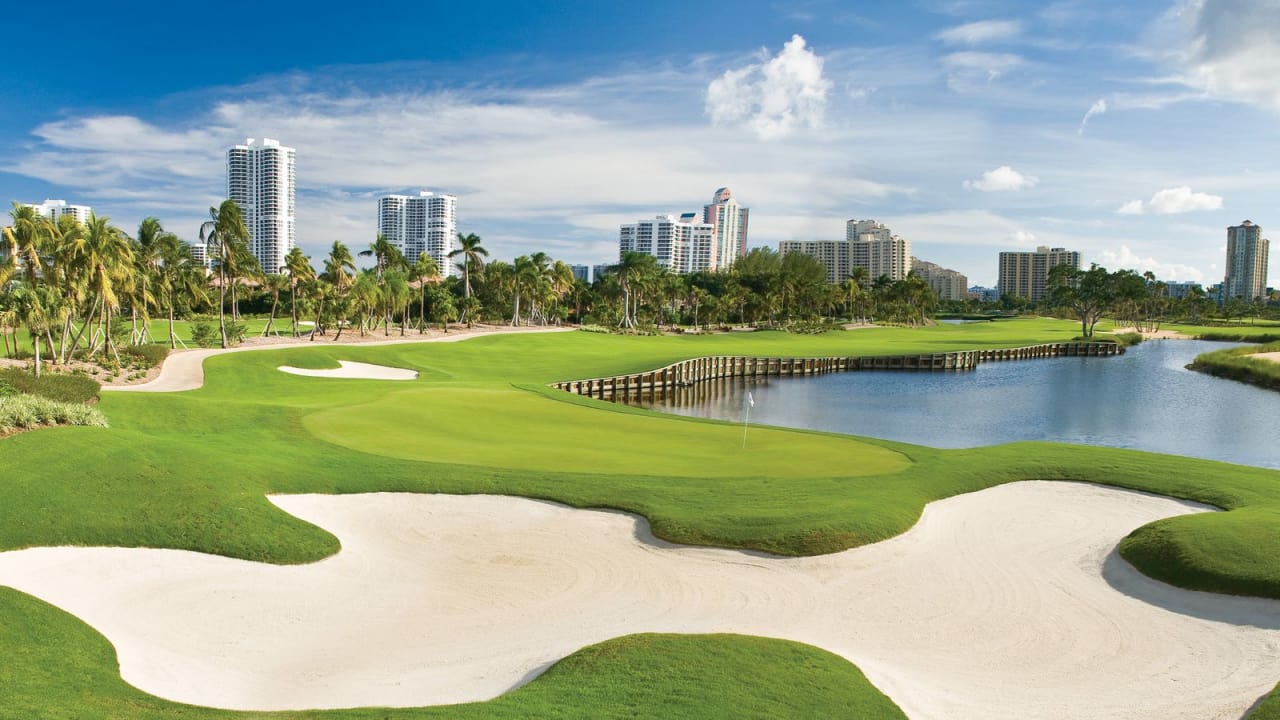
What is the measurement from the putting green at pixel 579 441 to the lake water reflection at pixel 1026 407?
15256 mm

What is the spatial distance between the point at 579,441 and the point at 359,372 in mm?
30711

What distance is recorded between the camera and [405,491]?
21.7 meters

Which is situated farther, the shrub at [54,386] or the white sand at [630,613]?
the shrub at [54,386]

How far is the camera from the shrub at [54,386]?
28328 millimetres

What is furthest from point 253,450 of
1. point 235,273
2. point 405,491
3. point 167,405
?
point 235,273

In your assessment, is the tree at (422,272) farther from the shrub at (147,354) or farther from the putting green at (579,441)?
the putting green at (579,441)

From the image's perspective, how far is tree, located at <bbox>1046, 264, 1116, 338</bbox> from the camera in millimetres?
126375

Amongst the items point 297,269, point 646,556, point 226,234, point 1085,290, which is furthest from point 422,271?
point 1085,290

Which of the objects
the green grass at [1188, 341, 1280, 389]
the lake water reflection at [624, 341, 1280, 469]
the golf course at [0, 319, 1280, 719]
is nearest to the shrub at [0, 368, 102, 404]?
the golf course at [0, 319, 1280, 719]

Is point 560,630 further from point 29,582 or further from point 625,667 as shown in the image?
point 29,582

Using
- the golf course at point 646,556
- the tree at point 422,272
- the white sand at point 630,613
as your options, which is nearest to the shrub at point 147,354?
the golf course at point 646,556

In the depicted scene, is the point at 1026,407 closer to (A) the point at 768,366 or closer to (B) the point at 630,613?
(A) the point at 768,366

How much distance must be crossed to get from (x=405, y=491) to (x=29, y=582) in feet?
27.4

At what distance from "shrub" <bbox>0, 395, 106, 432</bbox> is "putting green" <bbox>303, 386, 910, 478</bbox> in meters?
7.06
